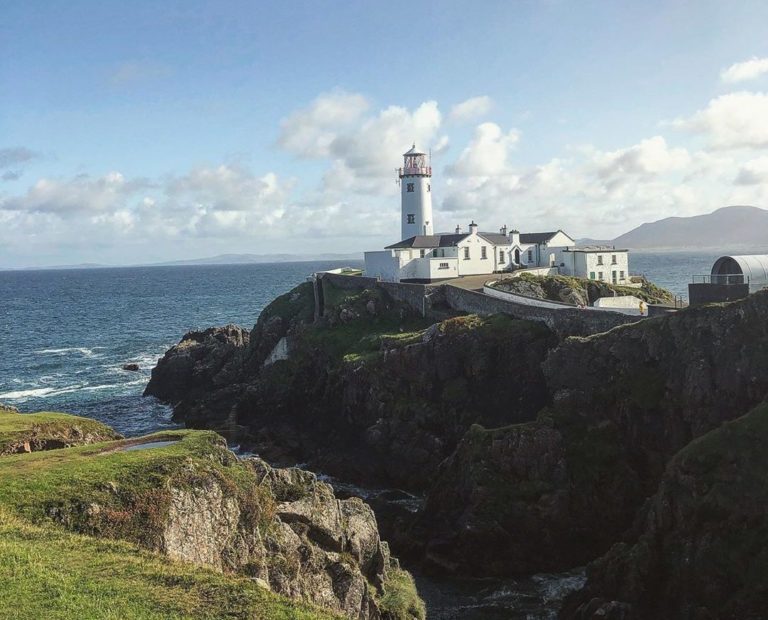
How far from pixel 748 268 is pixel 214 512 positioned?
3363 cm

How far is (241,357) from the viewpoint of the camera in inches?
2906

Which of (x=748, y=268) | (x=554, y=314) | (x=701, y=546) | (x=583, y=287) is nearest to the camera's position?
(x=701, y=546)

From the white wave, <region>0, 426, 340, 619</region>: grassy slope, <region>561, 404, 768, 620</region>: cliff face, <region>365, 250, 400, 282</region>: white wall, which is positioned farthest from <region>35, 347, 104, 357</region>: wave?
<region>561, 404, 768, 620</region>: cliff face

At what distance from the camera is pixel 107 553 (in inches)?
749

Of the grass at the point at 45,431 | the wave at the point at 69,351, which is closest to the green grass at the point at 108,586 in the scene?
the grass at the point at 45,431

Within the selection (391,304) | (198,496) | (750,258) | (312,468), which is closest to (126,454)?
(198,496)

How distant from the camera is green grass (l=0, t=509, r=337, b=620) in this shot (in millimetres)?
16000

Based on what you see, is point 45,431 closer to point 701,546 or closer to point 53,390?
point 701,546

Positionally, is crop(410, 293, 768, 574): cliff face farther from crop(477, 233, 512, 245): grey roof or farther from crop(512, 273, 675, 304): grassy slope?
crop(477, 233, 512, 245): grey roof

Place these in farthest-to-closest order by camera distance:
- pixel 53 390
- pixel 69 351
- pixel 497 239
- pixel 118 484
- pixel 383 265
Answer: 1. pixel 69 351
2. pixel 497 239
3. pixel 383 265
4. pixel 53 390
5. pixel 118 484

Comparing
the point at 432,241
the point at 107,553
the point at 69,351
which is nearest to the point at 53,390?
the point at 69,351

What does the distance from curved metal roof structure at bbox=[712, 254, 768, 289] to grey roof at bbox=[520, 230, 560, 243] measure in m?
43.3

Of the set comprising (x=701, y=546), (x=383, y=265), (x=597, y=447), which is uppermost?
(x=383, y=265)

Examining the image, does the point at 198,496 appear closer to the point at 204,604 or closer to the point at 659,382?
the point at 204,604
